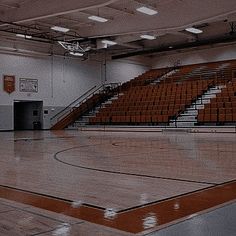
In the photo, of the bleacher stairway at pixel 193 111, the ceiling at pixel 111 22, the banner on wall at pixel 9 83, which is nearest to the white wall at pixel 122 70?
the ceiling at pixel 111 22

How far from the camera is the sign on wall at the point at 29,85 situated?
25.0 meters

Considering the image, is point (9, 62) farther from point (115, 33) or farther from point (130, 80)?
point (130, 80)

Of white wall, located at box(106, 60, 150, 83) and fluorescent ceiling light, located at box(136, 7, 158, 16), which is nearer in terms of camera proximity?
fluorescent ceiling light, located at box(136, 7, 158, 16)

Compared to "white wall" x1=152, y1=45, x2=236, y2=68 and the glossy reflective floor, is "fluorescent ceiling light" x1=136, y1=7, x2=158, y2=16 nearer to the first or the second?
"white wall" x1=152, y1=45, x2=236, y2=68

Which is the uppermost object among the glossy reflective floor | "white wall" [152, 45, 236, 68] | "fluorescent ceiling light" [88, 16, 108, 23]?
"fluorescent ceiling light" [88, 16, 108, 23]

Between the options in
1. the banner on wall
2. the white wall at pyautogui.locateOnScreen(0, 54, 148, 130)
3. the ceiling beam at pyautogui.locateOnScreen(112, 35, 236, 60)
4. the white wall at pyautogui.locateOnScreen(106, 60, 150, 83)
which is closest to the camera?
the banner on wall

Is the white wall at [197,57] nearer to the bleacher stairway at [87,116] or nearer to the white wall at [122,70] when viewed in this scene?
the white wall at [122,70]

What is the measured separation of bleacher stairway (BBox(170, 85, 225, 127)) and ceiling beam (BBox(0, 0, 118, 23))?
→ 27.1 feet

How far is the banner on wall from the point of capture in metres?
23.9

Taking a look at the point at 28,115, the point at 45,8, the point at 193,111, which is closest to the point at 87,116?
the point at 28,115

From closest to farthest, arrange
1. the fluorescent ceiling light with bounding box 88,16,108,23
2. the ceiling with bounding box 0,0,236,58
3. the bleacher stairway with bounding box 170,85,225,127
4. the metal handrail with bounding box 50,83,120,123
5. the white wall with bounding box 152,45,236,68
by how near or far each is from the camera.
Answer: the ceiling with bounding box 0,0,236,58, the fluorescent ceiling light with bounding box 88,16,108,23, the bleacher stairway with bounding box 170,85,225,127, the metal handrail with bounding box 50,83,120,123, the white wall with bounding box 152,45,236,68

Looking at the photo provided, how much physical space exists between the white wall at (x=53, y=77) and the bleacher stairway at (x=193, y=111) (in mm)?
9594

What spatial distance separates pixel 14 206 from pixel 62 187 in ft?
3.35

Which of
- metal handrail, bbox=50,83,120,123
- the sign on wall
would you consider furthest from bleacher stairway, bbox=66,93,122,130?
the sign on wall
